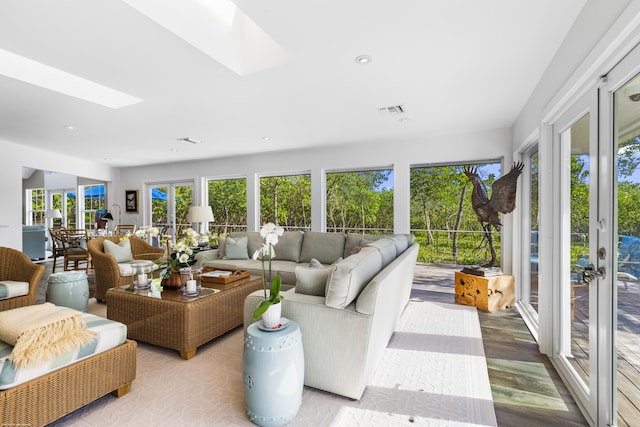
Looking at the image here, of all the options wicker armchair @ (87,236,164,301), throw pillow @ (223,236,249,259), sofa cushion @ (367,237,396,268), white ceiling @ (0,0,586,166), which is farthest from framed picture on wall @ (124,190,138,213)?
sofa cushion @ (367,237,396,268)

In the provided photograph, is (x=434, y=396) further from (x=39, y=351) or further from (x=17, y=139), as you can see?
(x=17, y=139)

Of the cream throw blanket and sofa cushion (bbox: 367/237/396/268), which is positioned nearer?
the cream throw blanket

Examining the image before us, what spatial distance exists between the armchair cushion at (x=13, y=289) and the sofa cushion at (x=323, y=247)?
2985mm

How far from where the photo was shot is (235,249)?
4.54 metres

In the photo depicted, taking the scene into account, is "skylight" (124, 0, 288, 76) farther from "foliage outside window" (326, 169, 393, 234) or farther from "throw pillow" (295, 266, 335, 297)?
"foliage outside window" (326, 169, 393, 234)

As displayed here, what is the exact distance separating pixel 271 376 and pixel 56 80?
3.69 metres

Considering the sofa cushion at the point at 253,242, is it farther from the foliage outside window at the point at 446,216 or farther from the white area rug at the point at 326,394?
the foliage outside window at the point at 446,216

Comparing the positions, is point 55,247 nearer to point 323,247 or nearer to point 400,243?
point 323,247

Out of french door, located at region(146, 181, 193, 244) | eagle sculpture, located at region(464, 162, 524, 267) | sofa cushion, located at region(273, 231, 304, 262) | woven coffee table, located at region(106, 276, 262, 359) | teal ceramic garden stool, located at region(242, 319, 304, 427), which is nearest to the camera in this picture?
teal ceramic garden stool, located at region(242, 319, 304, 427)

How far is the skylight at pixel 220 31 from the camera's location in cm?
202

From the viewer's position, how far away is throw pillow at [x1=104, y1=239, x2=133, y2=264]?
402 cm

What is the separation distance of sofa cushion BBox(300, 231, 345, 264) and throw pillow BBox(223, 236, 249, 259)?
0.90m

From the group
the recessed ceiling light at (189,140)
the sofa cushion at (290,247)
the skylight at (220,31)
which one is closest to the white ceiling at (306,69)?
the skylight at (220,31)

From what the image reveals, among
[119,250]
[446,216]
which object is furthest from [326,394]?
[446,216]
